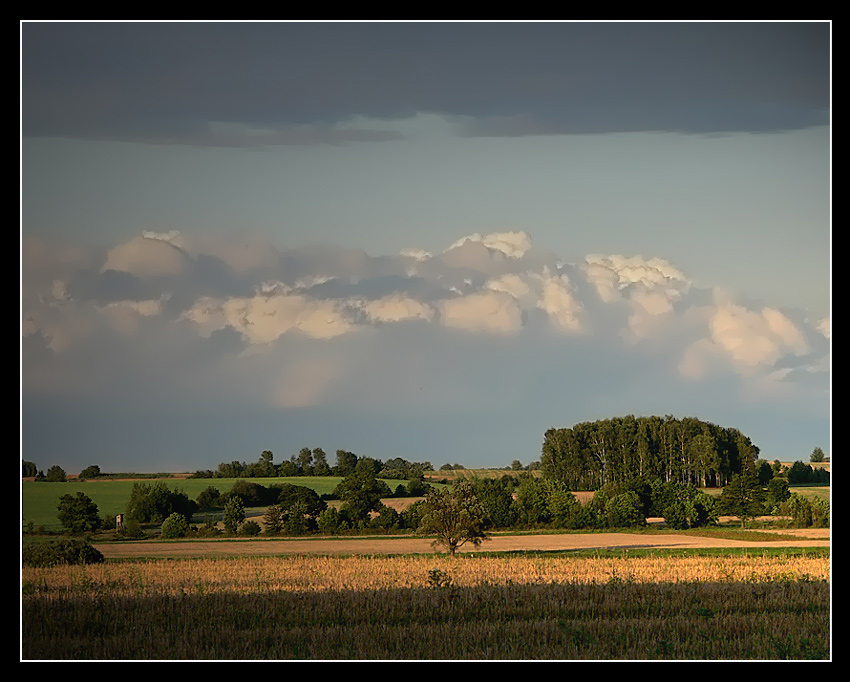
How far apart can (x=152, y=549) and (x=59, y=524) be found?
14.6 feet

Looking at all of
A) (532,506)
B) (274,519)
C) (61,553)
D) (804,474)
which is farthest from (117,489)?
(804,474)

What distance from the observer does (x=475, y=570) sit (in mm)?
23062

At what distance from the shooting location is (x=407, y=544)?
1209 inches

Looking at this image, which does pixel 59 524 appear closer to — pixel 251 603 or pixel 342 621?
pixel 251 603

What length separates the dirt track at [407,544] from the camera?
2878 cm

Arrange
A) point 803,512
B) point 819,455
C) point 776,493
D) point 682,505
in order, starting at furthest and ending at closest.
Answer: point 682,505
point 776,493
point 803,512
point 819,455

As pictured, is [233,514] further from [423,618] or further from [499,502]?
[423,618]

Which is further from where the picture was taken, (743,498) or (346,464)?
(743,498)

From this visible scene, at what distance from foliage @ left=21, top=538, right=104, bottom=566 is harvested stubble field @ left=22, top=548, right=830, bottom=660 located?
164cm

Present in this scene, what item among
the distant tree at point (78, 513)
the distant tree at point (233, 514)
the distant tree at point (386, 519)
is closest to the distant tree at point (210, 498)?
the distant tree at point (233, 514)

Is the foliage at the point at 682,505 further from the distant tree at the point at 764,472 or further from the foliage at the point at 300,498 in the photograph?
the foliage at the point at 300,498

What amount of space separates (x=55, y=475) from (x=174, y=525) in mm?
17262

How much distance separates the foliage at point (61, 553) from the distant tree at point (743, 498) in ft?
89.9
